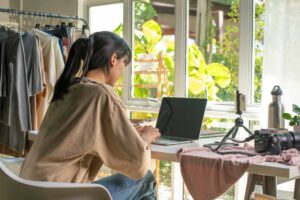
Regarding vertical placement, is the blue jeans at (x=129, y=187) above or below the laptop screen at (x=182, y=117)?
below

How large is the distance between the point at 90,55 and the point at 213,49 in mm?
1801

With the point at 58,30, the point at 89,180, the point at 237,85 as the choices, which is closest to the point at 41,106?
the point at 58,30

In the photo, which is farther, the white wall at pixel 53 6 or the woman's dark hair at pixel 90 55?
the white wall at pixel 53 6

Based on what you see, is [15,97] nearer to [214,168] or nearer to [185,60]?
[185,60]

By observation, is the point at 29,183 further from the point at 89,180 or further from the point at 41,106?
the point at 41,106

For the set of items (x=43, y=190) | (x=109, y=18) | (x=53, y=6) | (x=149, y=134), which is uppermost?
(x=53, y=6)

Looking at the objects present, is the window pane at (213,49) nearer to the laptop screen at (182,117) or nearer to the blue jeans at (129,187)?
the laptop screen at (182,117)

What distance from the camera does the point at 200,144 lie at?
83.6 inches

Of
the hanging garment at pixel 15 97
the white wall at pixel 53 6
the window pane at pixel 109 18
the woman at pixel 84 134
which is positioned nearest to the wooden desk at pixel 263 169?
the woman at pixel 84 134

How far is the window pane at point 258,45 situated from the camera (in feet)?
9.82

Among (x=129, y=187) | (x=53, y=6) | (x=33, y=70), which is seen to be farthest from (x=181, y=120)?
(x=53, y=6)

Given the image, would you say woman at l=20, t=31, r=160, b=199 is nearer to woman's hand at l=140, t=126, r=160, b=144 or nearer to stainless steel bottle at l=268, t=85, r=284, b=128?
woman's hand at l=140, t=126, r=160, b=144

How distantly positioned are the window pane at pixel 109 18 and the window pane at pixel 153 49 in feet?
0.57

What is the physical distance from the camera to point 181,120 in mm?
2279
